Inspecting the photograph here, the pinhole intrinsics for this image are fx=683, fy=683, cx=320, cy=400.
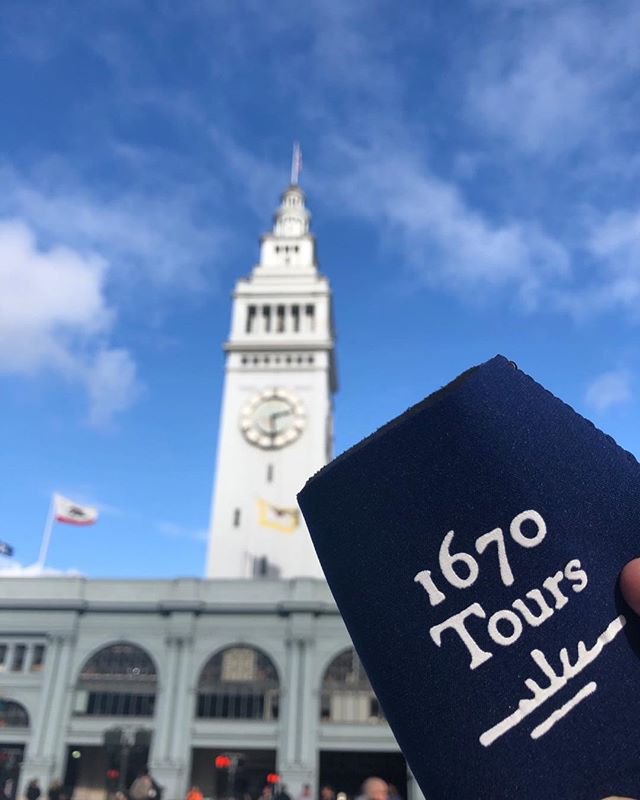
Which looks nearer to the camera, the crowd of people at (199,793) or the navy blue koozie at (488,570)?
the navy blue koozie at (488,570)

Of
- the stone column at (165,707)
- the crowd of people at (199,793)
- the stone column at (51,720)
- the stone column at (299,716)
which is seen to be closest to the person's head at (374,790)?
the crowd of people at (199,793)

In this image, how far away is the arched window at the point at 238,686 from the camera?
39312 millimetres

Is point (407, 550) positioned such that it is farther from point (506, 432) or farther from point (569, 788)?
point (569, 788)

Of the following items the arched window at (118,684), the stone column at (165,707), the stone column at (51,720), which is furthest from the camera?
the arched window at (118,684)

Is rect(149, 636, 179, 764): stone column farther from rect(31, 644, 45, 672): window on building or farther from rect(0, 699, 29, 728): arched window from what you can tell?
rect(0, 699, 29, 728): arched window

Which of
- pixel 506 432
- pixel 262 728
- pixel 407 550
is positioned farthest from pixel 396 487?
pixel 262 728

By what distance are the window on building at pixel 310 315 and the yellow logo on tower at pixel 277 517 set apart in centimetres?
1683

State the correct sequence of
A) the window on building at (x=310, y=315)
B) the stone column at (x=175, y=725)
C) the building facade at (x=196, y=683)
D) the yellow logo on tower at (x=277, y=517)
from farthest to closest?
the window on building at (x=310, y=315) < the yellow logo on tower at (x=277, y=517) < the building facade at (x=196, y=683) < the stone column at (x=175, y=725)

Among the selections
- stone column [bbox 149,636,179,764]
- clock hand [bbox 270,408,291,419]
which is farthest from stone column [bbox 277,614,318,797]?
clock hand [bbox 270,408,291,419]

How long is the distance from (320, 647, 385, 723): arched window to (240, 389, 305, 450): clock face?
17.4 m

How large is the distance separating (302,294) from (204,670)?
103 feet

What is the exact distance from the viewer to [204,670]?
4053 centimetres

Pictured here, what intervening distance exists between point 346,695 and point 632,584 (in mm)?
40412
